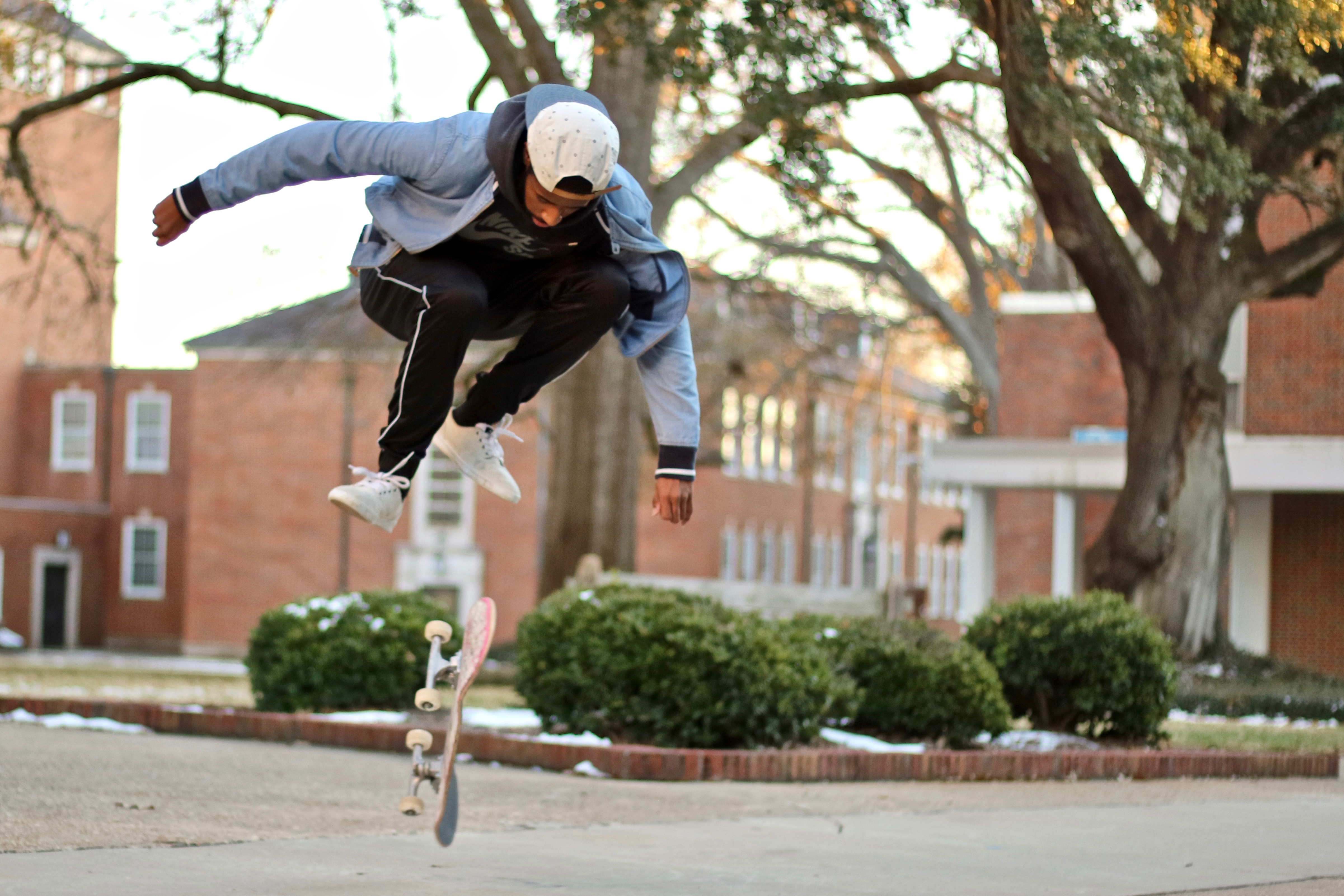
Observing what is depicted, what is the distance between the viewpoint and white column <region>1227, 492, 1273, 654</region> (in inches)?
1132

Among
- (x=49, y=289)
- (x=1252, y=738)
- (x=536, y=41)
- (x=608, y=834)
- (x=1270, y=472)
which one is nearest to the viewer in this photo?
(x=608, y=834)

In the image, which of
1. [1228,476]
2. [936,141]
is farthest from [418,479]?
[1228,476]

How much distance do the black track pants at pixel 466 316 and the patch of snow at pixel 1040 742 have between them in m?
6.31

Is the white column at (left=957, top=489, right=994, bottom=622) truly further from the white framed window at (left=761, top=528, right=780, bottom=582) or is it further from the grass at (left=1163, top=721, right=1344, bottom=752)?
the white framed window at (left=761, top=528, right=780, bottom=582)

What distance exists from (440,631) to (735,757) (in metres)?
5.10

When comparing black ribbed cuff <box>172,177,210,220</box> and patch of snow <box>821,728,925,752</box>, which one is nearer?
black ribbed cuff <box>172,177,210,220</box>

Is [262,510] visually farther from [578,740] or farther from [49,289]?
[578,740]

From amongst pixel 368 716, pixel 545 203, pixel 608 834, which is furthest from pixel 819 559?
pixel 545 203

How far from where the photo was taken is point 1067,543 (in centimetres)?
3088

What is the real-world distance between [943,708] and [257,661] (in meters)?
5.30

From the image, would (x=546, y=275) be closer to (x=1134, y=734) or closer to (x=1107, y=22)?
(x=1134, y=734)

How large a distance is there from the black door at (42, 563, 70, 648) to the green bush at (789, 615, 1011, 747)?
42258 mm

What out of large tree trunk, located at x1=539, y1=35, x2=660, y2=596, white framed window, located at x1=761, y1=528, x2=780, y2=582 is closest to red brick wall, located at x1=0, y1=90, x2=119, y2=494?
large tree trunk, located at x1=539, y1=35, x2=660, y2=596

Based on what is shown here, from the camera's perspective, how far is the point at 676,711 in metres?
10.6
